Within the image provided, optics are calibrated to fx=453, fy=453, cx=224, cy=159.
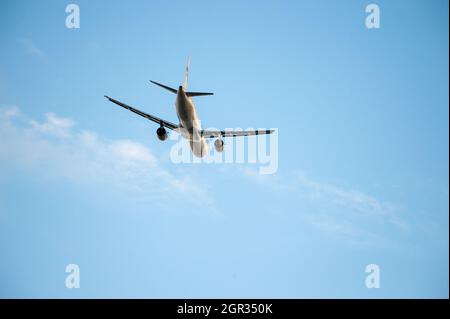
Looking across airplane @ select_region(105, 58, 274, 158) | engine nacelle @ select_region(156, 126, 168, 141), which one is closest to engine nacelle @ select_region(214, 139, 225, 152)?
airplane @ select_region(105, 58, 274, 158)

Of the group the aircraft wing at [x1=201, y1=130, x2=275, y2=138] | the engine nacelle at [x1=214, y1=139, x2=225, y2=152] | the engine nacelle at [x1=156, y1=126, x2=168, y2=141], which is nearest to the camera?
the engine nacelle at [x1=156, y1=126, x2=168, y2=141]

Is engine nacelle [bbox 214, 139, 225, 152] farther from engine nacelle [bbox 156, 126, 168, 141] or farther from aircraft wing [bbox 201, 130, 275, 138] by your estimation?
engine nacelle [bbox 156, 126, 168, 141]

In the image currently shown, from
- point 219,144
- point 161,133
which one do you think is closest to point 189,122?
point 161,133

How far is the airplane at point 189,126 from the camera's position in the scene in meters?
37.2

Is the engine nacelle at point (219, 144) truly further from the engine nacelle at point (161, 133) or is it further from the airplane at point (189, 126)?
the engine nacelle at point (161, 133)

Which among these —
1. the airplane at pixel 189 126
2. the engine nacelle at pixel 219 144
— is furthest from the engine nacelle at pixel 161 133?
the engine nacelle at pixel 219 144

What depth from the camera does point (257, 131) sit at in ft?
153

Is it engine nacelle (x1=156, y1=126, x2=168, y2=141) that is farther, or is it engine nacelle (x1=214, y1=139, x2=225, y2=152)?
engine nacelle (x1=214, y1=139, x2=225, y2=152)

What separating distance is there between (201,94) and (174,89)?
228 centimetres

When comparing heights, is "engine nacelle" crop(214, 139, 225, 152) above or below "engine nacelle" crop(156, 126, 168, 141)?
below

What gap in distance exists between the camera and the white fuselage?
36.9m
